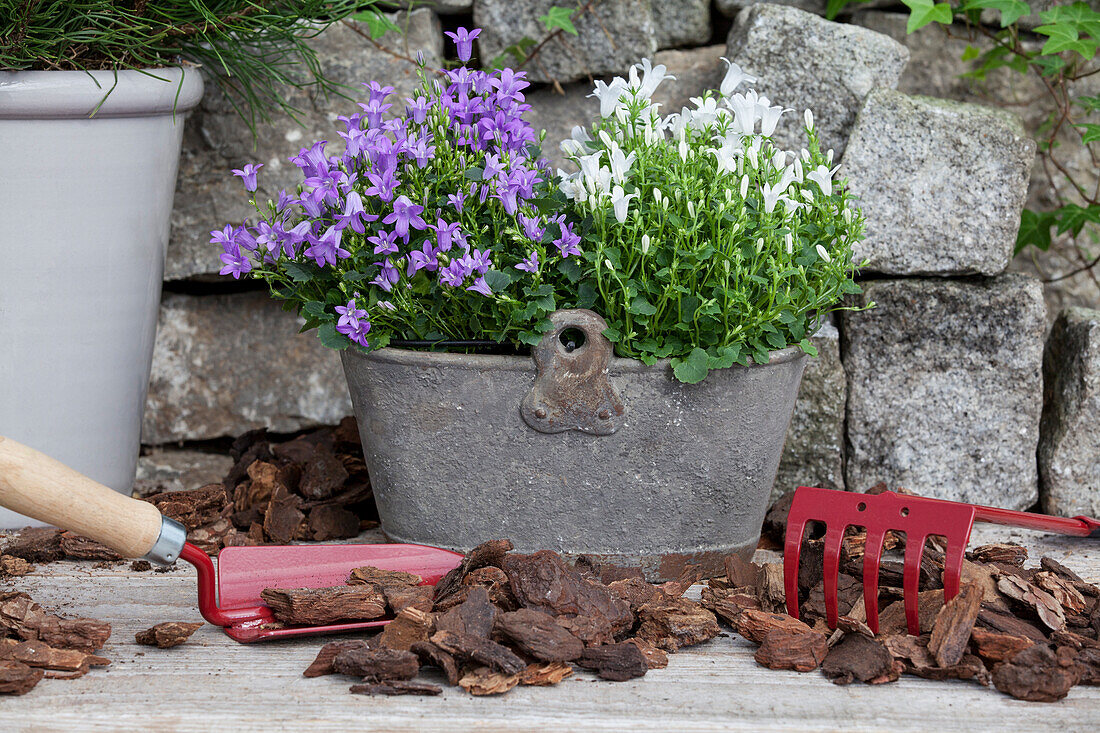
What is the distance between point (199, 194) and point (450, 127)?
81 centimetres

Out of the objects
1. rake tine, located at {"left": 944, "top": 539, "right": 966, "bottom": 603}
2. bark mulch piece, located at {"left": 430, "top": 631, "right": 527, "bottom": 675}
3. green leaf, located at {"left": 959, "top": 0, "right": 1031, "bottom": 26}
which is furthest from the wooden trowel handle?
green leaf, located at {"left": 959, "top": 0, "right": 1031, "bottom": 26}

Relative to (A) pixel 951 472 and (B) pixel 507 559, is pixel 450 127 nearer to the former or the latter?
(B) pixel 507 559

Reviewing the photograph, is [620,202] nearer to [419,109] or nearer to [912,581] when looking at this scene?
[419,109]

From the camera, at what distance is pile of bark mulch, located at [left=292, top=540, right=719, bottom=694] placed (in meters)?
1.26

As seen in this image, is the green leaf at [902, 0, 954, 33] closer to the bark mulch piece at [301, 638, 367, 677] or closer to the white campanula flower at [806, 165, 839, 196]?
the white campanula flower at [806, 165, 839, 196]

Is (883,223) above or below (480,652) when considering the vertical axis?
above

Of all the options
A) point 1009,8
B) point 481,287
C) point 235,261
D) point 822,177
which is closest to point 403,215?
point 481,287

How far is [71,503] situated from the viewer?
1.21 meters

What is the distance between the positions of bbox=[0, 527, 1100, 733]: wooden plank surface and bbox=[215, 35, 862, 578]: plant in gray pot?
0.31m

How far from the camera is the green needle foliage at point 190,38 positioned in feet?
5.45

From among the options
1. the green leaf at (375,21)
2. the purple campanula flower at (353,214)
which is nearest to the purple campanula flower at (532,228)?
the purple campanula flower at (353,214)

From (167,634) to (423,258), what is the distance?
0.62 meters

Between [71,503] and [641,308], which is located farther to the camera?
[641,308]

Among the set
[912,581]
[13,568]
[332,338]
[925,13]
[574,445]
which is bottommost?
[13,568]
